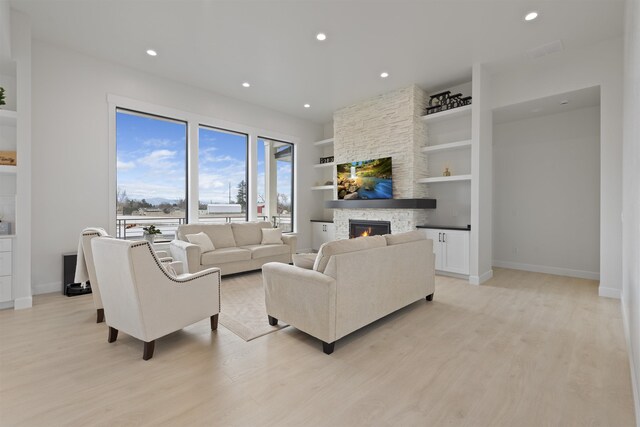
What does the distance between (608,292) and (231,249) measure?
548 centimetres

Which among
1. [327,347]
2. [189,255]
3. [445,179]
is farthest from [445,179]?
[189,255]

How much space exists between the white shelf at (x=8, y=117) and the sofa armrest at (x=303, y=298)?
3444 millimetres

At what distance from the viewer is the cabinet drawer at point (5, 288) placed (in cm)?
327

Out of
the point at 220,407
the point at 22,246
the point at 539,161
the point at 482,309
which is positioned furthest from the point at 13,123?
the point at 539,161

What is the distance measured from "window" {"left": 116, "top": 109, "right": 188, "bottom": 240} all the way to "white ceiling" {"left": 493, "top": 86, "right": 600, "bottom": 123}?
584 centimetres

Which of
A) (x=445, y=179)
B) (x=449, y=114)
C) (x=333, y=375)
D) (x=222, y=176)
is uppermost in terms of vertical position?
(x=449, y=114)

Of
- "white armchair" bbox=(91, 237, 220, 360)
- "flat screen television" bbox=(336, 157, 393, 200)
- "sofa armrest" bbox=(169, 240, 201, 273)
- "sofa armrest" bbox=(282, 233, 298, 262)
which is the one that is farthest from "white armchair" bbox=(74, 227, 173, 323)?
"flat screen television" bbox=(336, 157, 393, 200)

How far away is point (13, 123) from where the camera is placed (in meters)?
3.57

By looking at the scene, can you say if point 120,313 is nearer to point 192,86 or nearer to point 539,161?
point 192,86

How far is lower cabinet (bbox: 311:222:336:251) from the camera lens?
7100 millimetres

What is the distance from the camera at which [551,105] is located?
4746mm

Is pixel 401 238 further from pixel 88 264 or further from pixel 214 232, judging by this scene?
pixel 214 232

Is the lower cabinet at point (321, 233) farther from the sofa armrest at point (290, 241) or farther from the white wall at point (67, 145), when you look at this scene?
the white wall at point (67, 145)

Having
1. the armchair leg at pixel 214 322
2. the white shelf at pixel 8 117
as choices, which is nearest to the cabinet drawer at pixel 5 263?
the white shelf at pixel 8 117
